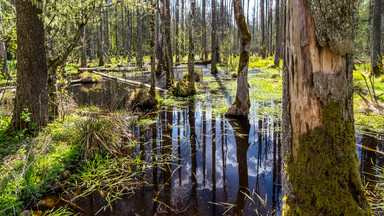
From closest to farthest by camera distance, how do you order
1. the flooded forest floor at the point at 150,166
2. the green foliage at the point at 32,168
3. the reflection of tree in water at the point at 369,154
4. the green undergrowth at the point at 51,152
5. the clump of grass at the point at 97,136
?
the green foliage at the point at 32,168 < the green undergrowth at the point at 51,152 < the flooded forest floor at the point at 150,166 < the reflection of tree in water at the point at 369,154 < the clump of grass at the point at 97,136

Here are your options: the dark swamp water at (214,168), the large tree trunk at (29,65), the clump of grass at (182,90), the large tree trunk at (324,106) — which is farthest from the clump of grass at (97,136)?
the clump of grass at (182,90)

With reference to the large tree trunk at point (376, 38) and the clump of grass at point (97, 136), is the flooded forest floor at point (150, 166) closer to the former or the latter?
the clump of grass at point (97, 136)

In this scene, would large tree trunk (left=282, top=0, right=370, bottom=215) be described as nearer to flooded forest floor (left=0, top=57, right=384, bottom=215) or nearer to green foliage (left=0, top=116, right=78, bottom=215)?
flooded forest floor (left=0, top=57, right=384, bottom=215)

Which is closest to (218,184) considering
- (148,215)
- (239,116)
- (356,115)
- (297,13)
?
(148,215)

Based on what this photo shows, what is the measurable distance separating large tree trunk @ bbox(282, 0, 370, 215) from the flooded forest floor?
4.63 feet

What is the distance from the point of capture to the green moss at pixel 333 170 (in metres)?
1.65

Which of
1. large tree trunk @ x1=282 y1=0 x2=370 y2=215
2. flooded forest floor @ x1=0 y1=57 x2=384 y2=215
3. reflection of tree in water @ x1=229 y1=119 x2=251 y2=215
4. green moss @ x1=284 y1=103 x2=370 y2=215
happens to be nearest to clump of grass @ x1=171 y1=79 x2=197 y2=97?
flooded forest floor @ x1=0 y1=57 x2=384 y2=215

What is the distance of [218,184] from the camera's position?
3.64 meters

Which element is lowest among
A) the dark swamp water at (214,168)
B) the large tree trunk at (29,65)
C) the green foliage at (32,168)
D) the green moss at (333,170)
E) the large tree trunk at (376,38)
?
the dark swamp water at (214,168)

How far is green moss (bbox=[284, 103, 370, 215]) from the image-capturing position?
1.65m

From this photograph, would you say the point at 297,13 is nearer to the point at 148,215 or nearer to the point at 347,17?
the point at 347,17

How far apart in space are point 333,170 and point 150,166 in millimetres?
3189

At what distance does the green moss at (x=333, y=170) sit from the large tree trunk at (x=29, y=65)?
4.93 m

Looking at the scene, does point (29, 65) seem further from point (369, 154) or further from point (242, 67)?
point (369, 154)
